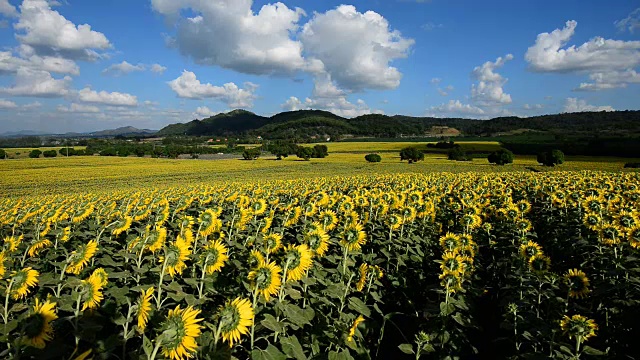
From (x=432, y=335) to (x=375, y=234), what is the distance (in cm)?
314

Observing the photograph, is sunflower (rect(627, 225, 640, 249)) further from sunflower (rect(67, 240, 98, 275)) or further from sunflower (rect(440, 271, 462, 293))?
sunflower (rect(67, 240, 98, 275))

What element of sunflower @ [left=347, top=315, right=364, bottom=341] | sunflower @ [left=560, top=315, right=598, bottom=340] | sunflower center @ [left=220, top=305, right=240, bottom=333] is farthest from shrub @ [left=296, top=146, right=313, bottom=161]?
sunflower center @ [left=220, top=305, right=240, bottom=333]

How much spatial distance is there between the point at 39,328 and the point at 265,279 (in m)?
1.70

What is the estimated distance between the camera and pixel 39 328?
104 inches

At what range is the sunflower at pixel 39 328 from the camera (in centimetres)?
261

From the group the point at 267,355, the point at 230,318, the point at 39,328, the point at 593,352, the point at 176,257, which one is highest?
the point at 176,257

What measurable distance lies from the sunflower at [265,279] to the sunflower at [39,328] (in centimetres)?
152

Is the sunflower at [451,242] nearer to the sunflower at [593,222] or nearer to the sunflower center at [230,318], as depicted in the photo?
the sunflower at [593,222]

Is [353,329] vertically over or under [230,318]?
under

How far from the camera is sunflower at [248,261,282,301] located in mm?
3208

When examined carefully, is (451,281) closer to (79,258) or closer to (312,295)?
(312,295)

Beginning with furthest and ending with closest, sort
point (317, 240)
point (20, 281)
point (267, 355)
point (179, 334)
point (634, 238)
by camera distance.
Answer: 1. point (634, 238)
2. point (317, 240)
3. point (20, 281)
4. point (267, 355)
5. point (179, 334)

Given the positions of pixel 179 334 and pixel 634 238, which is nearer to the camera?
pixel 179 334

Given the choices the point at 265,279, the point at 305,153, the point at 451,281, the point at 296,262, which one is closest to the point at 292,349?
the point at 265,279
